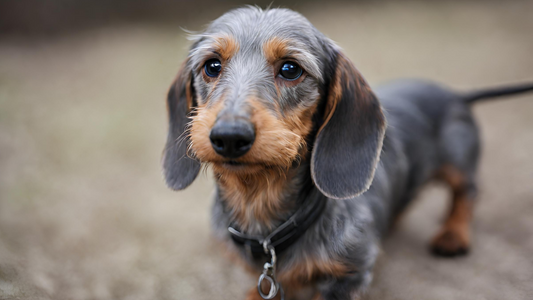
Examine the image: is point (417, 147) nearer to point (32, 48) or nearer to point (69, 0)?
point (32, 48)

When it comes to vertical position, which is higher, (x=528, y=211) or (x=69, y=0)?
(x=69, y=0)

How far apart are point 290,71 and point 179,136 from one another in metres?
0.86

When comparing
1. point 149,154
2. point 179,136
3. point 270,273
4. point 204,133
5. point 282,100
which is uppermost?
point 282,100

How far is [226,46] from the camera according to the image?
2.20 m

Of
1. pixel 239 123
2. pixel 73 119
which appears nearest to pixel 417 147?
pixel 239 123

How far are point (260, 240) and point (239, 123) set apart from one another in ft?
2.90

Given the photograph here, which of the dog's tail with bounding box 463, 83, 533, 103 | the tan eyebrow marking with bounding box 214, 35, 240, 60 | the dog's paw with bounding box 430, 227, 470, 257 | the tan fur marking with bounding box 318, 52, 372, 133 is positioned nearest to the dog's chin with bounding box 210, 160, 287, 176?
the tan fur marking with bounding box 318, 52, 372, 133

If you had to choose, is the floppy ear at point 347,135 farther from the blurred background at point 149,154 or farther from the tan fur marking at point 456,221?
the tan fur marking at point 456,221

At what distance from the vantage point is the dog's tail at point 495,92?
10.3ft

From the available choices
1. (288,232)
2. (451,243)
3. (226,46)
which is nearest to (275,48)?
(226,46)

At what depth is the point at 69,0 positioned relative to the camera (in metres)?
8.29

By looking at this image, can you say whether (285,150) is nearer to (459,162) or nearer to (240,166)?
(240,166)

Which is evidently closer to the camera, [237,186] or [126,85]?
[237,186]

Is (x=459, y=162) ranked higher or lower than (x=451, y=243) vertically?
higher
